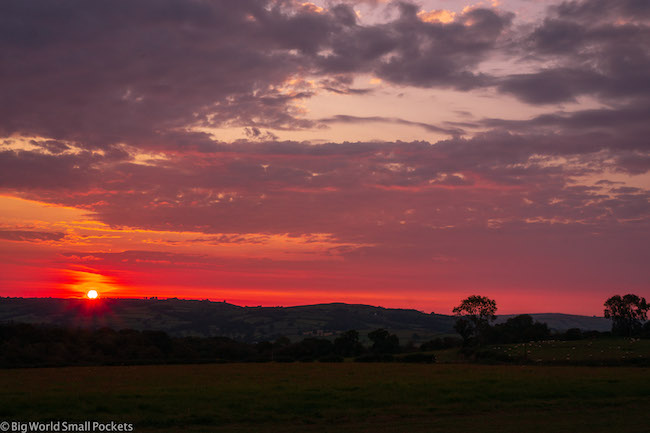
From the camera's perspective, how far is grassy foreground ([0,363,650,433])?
1266 inches

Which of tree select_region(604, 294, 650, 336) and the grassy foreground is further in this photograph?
tree select_region(604, 294, 650, 336)

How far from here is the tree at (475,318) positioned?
155000 mm

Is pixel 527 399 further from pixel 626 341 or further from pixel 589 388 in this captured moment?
pixel 626 341

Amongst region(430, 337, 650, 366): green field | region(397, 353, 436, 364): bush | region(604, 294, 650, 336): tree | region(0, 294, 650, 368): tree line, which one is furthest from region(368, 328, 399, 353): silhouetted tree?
region(604, 294, 650, 336): tree

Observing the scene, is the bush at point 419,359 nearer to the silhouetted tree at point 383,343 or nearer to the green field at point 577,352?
the green field at point 577,352

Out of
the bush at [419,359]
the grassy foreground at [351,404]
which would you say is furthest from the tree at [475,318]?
the grassy foreground at [351,404]

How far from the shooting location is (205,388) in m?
46.6

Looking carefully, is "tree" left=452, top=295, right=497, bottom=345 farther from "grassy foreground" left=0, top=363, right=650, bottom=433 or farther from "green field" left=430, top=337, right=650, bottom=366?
"grassy foreground" left=0, top=363, right=650, bottom=433

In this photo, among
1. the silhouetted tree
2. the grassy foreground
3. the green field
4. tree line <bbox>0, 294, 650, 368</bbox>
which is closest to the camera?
the grassy foreground

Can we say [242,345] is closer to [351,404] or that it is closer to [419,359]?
[419,359]

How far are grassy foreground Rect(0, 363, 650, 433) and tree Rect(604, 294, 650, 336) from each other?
12201cm

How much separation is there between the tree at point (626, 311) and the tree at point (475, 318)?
31.8m

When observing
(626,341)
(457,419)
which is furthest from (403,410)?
(626,341)

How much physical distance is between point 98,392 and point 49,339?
8051cm
